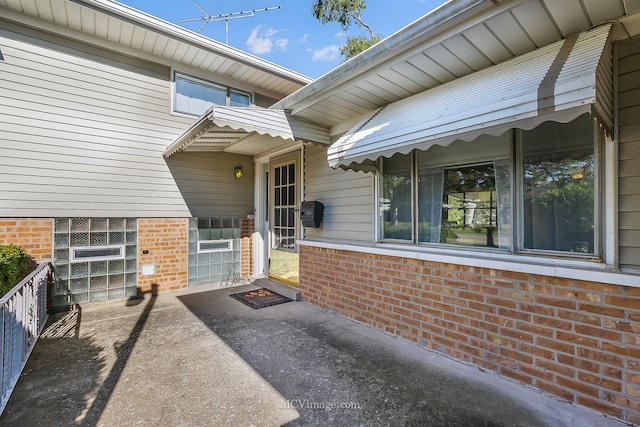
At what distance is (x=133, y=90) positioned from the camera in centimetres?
592

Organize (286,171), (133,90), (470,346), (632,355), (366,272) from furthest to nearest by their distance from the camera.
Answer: (286,171), (133,90), (366,272), (470,346), (632,355)

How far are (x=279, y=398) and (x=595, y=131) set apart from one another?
12.2 ft

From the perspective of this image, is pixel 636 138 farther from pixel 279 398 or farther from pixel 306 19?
pixel 306 19

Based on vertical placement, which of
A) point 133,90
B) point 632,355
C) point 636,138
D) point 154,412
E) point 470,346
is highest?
point 133,90

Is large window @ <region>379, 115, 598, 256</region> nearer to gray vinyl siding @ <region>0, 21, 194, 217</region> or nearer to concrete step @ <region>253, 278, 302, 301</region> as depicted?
concrete step @ <region>253, 278, 302, 301</region>

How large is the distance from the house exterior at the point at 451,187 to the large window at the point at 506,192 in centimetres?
2

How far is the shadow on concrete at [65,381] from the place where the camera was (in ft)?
8.18

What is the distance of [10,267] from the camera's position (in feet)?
12.5

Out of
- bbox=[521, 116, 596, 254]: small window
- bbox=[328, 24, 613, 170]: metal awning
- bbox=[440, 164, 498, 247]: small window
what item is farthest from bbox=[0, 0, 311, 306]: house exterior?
bbox=[521, 116, 596, 254]: small window

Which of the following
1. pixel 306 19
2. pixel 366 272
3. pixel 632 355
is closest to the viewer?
pixel 632 355

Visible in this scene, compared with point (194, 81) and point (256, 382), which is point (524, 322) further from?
point (194, 81)

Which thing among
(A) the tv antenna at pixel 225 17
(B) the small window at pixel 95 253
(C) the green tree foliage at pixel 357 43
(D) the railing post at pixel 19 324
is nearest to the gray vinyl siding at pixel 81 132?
(B) the small window at pixel 95 253

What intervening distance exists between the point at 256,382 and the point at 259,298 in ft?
9.79

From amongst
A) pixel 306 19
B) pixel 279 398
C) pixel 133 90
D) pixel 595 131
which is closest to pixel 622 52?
pixel 595 131
